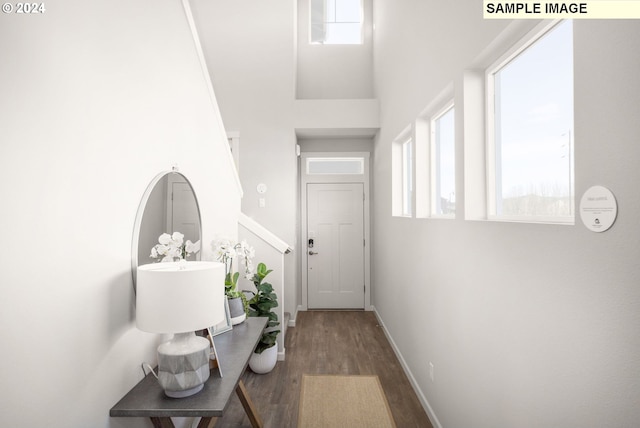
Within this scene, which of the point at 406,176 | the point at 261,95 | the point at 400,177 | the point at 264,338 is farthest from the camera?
the point at 261,95

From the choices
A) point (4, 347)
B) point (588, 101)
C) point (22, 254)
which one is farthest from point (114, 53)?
point (588, 101)

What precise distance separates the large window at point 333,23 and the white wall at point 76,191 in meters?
3.95

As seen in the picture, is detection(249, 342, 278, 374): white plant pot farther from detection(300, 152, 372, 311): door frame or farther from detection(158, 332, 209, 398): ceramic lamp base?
detection(300, 152, 372, 311): door frame

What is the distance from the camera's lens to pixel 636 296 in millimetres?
794

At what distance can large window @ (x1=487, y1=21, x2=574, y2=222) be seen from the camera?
1.13 meters

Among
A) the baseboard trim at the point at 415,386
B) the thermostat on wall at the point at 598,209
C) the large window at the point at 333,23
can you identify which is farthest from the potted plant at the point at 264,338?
the large window at the point at 333,23

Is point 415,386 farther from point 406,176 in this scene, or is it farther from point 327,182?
point 327,182

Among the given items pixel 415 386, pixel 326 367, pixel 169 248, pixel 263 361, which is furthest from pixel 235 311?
pixel 415 386

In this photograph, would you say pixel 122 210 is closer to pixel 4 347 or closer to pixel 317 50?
pixel 4 347

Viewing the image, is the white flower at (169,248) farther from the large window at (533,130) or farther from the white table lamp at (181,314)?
the large window at (533,130)

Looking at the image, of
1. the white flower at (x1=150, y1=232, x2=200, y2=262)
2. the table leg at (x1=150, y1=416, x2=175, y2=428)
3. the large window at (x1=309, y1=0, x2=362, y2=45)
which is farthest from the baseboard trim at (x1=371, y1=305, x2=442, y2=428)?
the large window at (x1=309, y1=0, x2=362, y2=45)

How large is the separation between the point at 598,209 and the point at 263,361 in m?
2.69

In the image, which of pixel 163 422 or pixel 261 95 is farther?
pixel 261 95

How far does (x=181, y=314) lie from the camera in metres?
1.14
